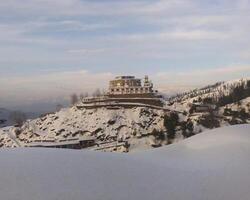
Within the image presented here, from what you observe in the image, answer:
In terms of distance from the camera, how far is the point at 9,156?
668 cm

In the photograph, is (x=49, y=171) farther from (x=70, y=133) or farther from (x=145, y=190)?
(x=70, y=133)

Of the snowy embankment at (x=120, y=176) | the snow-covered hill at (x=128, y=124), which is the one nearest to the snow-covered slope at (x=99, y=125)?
the snow-covered hill at (x=128, y=124)

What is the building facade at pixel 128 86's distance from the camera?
59812 millimetres

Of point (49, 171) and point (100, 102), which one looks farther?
point (100, 102)

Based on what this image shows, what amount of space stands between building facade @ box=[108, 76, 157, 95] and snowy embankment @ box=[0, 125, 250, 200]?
169 feet

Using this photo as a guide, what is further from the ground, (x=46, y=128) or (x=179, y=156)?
(x=179, y=156)

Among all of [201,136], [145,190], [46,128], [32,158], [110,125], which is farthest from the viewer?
[46,128]

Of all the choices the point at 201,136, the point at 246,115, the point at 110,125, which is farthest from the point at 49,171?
the point at 246,115

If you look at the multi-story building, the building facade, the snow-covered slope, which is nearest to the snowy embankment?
the snow-covered slope

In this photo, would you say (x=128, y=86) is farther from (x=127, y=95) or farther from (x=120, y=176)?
(x=120, y=176)

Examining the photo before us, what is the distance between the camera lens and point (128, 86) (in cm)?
6075

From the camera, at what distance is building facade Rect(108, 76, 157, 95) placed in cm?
5981

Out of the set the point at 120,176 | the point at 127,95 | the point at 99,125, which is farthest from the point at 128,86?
the point at 120,176

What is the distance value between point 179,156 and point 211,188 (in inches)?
96.5
